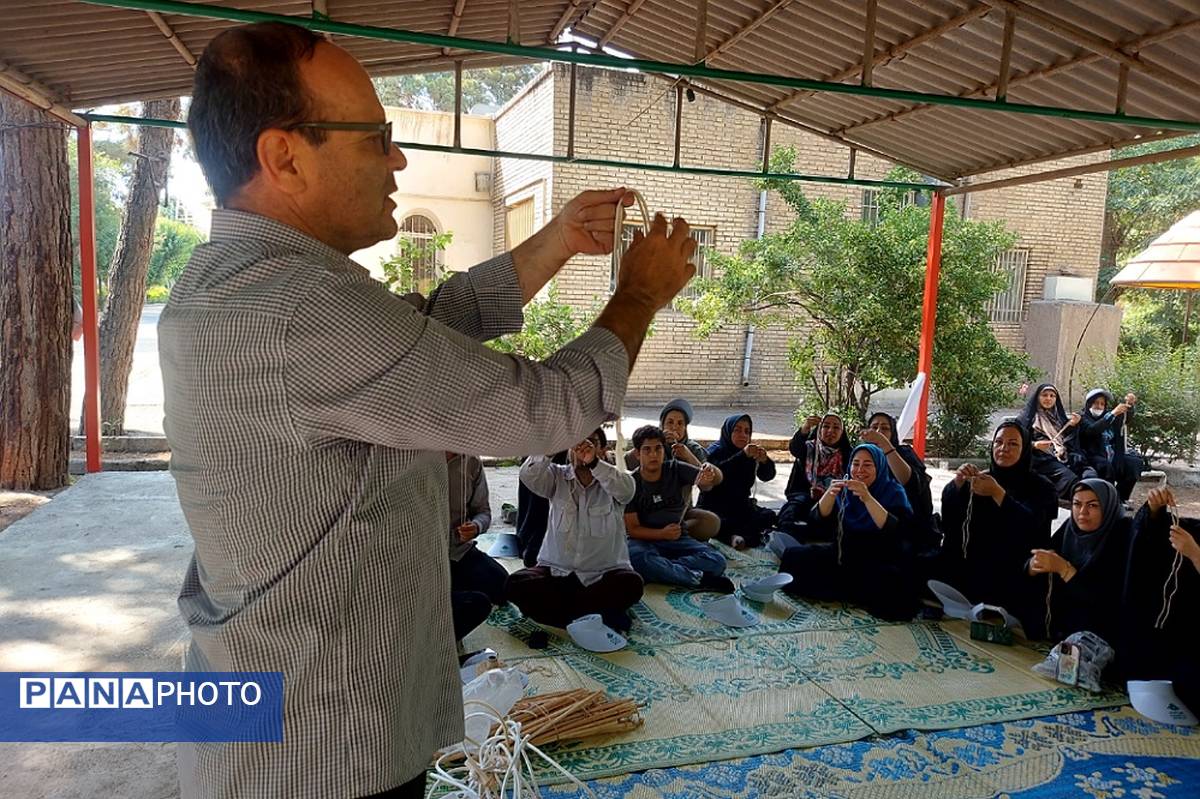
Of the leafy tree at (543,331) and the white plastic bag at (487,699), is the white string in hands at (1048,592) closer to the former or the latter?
the white plastic bag at (487,699)

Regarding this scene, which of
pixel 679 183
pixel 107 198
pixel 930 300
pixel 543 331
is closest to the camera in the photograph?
pixel 930 300

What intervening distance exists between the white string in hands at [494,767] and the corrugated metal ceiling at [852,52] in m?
3.81

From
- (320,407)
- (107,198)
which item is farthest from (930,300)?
(107,198)

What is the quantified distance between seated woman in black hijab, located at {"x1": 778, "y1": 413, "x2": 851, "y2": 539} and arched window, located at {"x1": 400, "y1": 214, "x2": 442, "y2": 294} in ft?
11.1

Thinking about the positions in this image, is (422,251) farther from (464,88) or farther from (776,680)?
(464,88)

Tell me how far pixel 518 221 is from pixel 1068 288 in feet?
32.3

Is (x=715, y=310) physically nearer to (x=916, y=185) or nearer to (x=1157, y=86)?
(x=916, y=185)

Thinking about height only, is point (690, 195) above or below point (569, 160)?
above

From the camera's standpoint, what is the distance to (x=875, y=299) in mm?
9508

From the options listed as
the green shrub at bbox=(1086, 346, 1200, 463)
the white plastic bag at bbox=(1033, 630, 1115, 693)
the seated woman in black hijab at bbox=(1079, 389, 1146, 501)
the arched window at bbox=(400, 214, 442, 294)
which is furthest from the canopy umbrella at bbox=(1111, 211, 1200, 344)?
the arched window at bbox=(400, 214, 442, 294)

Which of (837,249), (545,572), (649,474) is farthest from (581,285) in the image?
(545,572)

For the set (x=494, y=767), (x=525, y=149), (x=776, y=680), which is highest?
(x=525, y=149)

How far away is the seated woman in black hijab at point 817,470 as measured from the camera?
6.71 meters

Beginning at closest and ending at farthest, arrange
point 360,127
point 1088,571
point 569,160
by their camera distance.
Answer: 1. point 360,127
2. point 1088,571
3. point 569,160
